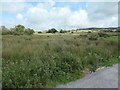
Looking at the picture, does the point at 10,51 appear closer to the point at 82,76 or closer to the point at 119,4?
the point at 82,76

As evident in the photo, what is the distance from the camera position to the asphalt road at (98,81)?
1023 cm

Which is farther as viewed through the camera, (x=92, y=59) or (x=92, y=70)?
(x=92, y=59)

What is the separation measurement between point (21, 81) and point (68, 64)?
4.12 m

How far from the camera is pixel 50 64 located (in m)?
11.3

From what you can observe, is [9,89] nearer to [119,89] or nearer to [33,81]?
[33,81]

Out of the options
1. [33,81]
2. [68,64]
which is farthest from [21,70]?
[68,64]

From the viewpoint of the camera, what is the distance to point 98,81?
11.1 meters

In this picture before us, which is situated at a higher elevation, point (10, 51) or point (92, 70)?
point (10, 51)

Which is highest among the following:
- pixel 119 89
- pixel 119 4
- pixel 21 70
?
pixel 119 4

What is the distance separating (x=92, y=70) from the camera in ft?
44.9

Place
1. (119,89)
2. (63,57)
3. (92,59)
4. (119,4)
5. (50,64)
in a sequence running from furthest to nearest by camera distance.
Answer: (119,4)
(92,59)
(63,57)
(50,64)
(119,89)

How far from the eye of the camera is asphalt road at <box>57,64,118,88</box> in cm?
1023

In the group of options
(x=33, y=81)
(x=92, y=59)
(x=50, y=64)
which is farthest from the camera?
(x=92, y=59)

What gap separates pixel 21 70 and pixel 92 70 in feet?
17.6
